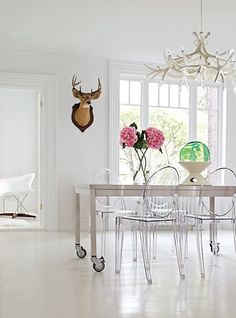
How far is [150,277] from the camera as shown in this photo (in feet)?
12.3

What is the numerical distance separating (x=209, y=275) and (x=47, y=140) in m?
3.73

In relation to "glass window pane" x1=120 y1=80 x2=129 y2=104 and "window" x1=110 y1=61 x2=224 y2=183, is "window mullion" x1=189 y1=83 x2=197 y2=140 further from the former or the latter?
"glass window pane" x1=120 y1=80 x2=129 y2=104

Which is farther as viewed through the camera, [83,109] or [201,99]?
[201,99]

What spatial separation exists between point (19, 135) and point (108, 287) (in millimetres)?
6775

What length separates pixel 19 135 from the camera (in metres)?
9.80

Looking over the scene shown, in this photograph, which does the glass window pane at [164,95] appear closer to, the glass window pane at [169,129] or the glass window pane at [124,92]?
the glass window pane at [169,129]

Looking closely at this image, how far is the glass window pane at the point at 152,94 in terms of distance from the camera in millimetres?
7570

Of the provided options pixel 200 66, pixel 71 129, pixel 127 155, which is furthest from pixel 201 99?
pixel 200 66

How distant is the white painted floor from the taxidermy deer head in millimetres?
2340

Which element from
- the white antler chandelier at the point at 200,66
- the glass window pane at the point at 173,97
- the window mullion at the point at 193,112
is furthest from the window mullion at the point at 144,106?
the white antler chandelier at the point at 200,66

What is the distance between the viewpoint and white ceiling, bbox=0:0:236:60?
4922 millimetres

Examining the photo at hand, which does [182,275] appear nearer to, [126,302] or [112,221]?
[126,302]

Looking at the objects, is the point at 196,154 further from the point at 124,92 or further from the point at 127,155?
the point at 124,92

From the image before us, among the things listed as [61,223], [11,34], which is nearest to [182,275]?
[61,223]
